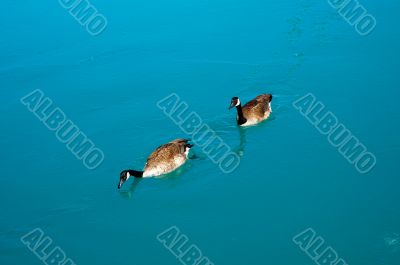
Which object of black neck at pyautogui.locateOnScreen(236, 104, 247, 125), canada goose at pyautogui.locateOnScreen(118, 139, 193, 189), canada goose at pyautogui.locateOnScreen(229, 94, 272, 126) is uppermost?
canada goose at pyautogui.locateOnScreen(229, 94, 272, 126)

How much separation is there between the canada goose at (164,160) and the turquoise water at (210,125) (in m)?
0.24

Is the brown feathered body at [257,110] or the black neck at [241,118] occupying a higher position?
the brown feathered body at [257,110]

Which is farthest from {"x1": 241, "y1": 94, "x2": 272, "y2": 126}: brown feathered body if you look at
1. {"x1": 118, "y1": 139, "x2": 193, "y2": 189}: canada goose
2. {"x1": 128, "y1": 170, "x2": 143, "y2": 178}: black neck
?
{"x1": 128, "y1": 170, "x2": 143, "y2": 178}: black neck

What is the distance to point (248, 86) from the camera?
13.7 metres

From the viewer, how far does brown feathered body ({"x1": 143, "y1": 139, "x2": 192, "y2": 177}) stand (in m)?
10.7

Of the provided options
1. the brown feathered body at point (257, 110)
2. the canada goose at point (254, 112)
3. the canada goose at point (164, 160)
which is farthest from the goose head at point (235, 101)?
the canada goose at point (164, 160)

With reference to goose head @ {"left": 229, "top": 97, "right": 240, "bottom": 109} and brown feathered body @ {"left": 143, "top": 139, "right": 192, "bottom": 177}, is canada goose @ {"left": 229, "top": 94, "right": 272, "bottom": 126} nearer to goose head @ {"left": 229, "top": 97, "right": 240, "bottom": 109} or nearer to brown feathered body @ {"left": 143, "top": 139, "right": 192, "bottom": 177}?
goose head @ {"left": 229, "top": 97, "right": 240, "bottom": 109}

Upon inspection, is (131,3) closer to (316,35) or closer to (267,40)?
(267,40)

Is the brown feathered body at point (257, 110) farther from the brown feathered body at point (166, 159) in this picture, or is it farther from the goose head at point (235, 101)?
the brown feathered body at point (166, 159)

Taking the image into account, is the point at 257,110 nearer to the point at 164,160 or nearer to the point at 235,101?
the point at 235,101

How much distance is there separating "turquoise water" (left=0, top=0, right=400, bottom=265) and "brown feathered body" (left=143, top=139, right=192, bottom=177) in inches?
9.6

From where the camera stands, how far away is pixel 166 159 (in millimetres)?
10719

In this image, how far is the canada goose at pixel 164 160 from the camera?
10.7 metres

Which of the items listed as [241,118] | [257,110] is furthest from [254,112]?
[241,118]
